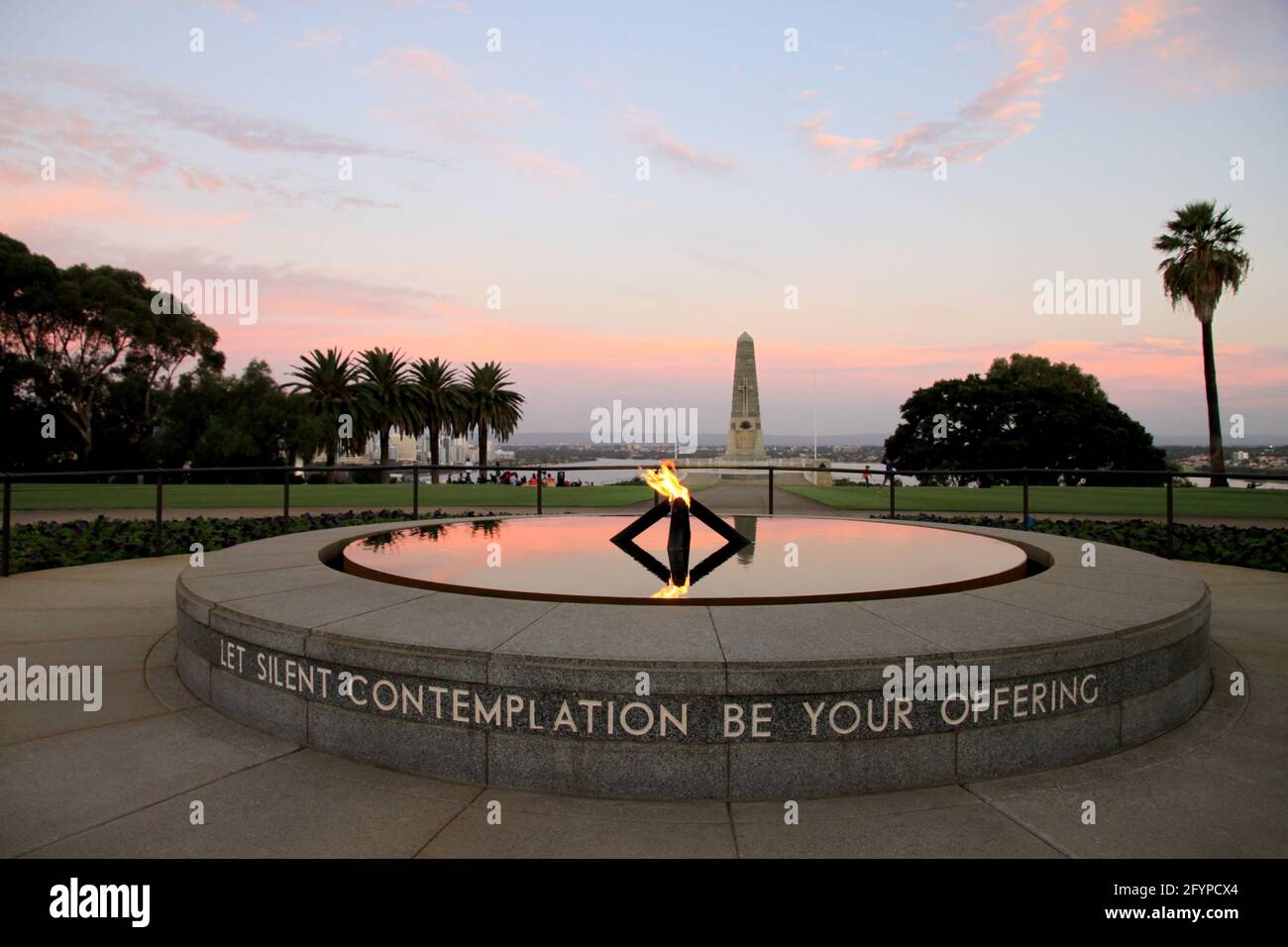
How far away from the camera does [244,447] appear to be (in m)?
49.2

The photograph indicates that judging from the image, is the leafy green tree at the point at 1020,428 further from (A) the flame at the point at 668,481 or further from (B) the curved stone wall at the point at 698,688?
(B) the curved stone wall at the point at 698,688

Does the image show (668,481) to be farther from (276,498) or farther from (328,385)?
(328,385)

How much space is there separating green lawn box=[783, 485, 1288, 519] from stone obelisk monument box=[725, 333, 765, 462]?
3730cm

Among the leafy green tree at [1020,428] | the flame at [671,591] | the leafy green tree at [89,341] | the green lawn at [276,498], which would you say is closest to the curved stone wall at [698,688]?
the flame at [671,591]

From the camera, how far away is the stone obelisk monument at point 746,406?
212 ft

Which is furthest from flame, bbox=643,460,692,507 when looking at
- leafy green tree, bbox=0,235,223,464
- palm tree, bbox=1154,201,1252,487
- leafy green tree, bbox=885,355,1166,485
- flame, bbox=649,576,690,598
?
leafy green tree, bbox=0,235,223,464

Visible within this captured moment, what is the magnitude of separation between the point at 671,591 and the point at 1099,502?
21.8m

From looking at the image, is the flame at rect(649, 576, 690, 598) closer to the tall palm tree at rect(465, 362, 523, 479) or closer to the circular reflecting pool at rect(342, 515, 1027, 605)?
the circular reflecting pool at rect(342, 515, 1027, 605)

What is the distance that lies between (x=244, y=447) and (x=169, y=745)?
50.4 metres

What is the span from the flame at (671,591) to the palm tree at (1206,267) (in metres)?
41.2

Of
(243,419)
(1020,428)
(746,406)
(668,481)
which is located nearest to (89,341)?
(243,419)
